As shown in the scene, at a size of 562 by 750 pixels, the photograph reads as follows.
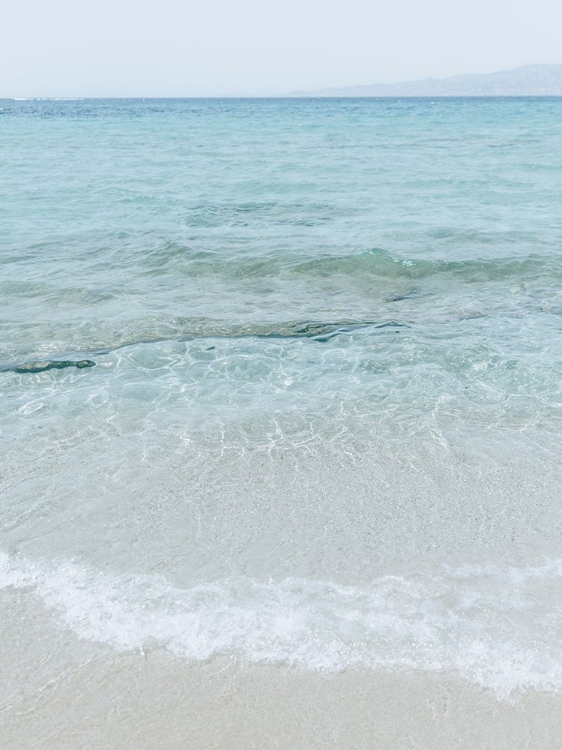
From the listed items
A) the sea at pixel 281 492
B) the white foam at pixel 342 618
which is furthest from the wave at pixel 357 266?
the white foam at pixel 342 618

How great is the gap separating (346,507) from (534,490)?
8.11 ft

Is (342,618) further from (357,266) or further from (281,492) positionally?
(357,266)

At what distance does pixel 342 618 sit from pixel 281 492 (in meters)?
2.43

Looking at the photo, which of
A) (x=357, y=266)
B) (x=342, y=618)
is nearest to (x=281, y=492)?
(x=342, y=618)

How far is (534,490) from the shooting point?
351 inches

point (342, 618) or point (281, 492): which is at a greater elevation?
point (342, 618)

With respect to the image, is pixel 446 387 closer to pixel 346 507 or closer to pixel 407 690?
pixel 346 507

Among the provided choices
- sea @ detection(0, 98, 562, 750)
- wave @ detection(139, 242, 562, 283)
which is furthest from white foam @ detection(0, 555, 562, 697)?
wave @ detection(139, 242, 562, 283)

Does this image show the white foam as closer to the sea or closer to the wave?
the sea

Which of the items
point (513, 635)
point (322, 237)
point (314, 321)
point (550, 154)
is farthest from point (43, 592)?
point (550, 154)

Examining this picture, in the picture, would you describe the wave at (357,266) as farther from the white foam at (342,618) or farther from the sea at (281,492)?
the white foam at (342,618)

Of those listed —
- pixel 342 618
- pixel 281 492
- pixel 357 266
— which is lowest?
pixel 357 266

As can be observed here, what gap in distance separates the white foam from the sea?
0.08ft

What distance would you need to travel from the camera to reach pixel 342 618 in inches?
268
